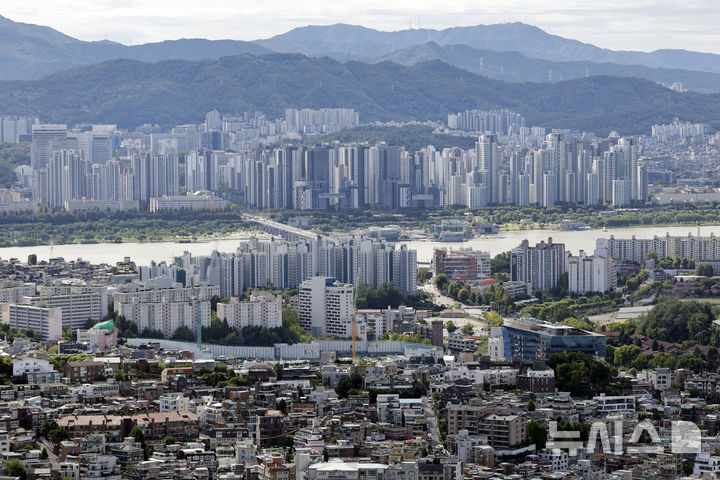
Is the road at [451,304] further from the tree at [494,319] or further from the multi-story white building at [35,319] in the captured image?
the multi-story white building at [35,319]

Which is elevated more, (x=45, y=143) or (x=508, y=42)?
(x=508, y=42)

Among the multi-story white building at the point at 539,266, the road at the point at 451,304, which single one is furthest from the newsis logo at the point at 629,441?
the multi-story white building at the point at 539,266

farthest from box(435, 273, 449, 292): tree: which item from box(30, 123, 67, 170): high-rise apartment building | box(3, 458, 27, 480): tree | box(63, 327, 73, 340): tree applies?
box(30, 123, 67, 170): high-rise apartment building

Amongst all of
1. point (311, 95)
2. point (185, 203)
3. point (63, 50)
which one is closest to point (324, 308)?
point (185, 203)

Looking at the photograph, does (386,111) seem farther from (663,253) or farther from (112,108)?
(663,253)

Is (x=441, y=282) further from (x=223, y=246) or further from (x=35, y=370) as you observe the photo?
(x=35, y=370)

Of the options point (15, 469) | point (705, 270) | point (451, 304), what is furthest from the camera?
point (705, 270)
